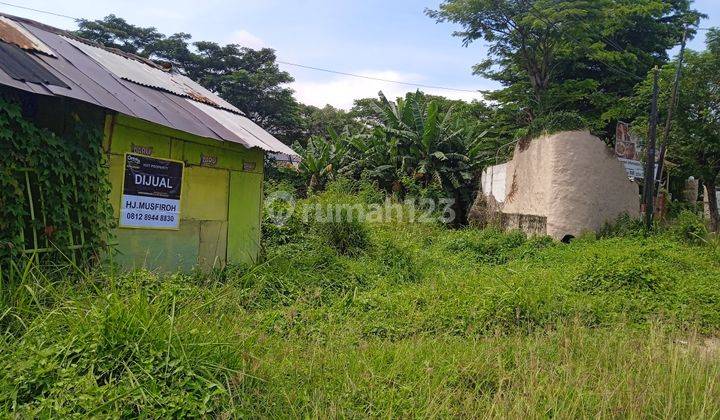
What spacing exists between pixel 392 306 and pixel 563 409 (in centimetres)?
262

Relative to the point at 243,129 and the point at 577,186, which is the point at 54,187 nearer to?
the point at 243,129

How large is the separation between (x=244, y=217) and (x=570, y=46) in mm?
13515

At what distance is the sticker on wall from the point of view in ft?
16.3

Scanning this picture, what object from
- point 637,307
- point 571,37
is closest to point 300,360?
→ point 637,307

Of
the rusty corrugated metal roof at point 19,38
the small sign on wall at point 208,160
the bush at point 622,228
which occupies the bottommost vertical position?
the bush at point 622,228

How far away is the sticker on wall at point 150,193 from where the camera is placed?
196 inches

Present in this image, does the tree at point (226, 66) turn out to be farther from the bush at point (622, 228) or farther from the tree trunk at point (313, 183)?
the bush at point (622, 228)

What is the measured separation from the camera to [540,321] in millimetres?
Answer: 4812

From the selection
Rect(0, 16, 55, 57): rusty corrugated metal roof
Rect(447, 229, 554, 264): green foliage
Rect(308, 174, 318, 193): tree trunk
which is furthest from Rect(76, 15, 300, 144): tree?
Rect(0, 16, 55, 57): rusty corrugated metal roof

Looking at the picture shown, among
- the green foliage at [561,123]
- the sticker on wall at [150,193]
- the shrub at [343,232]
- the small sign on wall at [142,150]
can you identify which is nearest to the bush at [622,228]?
the green foliage at [561,123]

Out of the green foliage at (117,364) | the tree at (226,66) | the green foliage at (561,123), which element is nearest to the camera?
the green foliage at (117,364)

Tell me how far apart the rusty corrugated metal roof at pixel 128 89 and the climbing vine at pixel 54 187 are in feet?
1.10

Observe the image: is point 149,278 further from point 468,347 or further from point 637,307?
point 637,307

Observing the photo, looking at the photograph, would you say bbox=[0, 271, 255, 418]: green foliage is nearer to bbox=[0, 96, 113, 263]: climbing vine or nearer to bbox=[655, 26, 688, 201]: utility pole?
bbox=[0, 96, 113, 263]: climbing vine
